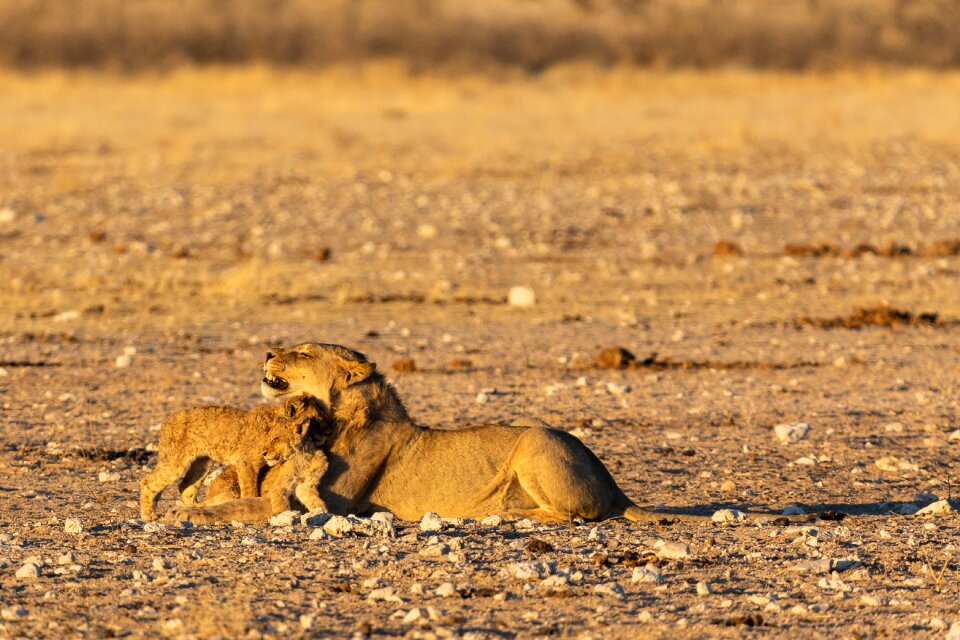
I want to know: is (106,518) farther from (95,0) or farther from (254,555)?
(95,0)

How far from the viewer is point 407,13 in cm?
5894

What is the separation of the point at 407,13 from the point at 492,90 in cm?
1159

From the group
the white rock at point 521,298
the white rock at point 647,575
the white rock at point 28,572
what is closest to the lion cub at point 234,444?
the white rock at point 28,572

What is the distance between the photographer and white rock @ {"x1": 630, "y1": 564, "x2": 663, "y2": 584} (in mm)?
7082

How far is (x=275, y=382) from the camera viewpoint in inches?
347

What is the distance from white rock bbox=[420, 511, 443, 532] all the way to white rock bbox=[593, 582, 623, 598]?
117 cm

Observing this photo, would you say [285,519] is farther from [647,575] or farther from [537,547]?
[647,575]

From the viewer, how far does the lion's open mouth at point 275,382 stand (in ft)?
28.8

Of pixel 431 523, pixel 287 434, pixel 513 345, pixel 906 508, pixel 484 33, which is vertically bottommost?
pixel 484 33

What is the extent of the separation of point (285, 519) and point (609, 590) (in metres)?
1.82

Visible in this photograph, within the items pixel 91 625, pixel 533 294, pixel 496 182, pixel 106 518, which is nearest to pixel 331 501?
pixel 106 518

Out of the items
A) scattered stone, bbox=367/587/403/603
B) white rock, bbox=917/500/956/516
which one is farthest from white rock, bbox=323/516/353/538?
white rock, bbox=917/500/956/516

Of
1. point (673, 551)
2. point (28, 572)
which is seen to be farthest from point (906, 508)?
point (28, 572)

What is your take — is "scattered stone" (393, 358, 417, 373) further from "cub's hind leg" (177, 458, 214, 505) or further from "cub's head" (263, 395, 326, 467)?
"cub's head" (263, 395, 326, 467)
